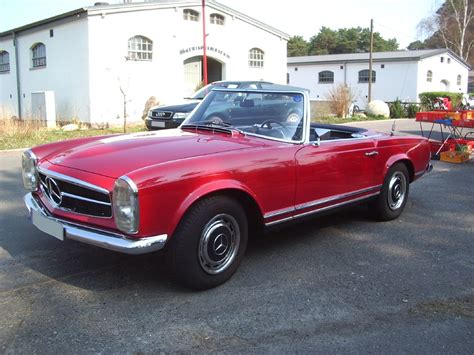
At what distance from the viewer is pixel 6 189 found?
7.43 metres

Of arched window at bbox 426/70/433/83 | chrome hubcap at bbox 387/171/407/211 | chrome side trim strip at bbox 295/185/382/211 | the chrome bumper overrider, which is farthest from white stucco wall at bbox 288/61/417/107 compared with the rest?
the chrome bumper overrider

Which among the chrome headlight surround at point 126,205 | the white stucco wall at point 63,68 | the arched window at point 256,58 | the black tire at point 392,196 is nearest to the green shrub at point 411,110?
the arched window at point 256,58

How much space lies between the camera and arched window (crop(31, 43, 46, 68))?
859 inches

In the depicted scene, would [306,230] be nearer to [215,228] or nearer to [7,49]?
[215,228]

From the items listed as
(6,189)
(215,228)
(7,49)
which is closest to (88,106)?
(7,49)

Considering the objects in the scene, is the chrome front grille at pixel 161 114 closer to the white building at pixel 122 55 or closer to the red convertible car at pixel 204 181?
the white building at pixel 122 55

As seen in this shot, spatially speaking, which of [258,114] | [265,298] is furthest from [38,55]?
[265,298]

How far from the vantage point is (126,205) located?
10.8ft

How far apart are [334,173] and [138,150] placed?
1.87 metres

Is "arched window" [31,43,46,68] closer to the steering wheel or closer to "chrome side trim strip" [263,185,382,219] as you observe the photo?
the steering wheel

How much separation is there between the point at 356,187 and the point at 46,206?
2.92 metres

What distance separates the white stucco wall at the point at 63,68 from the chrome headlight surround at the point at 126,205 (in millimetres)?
16216

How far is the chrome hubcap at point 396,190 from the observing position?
5.69m

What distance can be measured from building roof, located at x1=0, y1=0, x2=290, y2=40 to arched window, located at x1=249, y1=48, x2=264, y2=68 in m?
1.17
